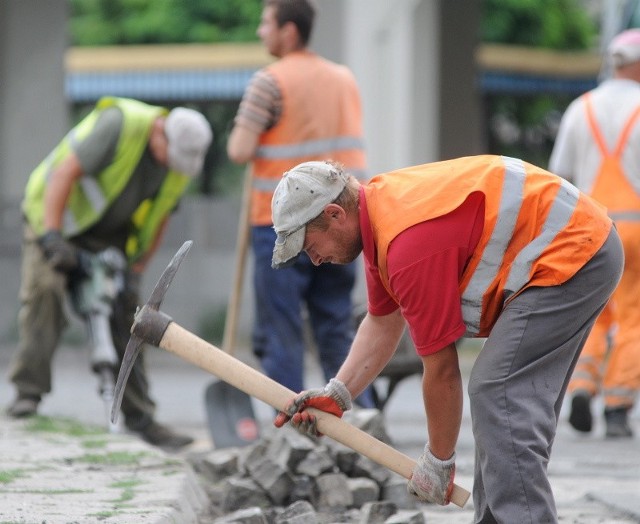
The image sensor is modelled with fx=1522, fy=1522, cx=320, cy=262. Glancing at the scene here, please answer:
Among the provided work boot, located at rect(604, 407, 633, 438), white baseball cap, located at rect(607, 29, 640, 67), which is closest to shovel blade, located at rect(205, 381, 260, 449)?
work boot, located at rect(604, 407, 633, 438)

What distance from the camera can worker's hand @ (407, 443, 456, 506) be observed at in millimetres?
4359

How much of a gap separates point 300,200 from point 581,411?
3727 millimetres

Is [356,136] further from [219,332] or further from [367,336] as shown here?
[219,332]

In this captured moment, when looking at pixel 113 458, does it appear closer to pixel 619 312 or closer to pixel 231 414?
pixel 231 414

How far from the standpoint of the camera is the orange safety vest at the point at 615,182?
25.4 feet

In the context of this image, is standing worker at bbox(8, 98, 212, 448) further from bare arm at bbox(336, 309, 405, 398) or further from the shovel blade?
bare arm at bbox(336, 309, 405, 398)

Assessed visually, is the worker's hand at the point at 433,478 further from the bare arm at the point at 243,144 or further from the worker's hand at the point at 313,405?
the bare arm at the point at 243,144

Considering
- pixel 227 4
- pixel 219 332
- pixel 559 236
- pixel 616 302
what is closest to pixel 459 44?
pixel 219 332

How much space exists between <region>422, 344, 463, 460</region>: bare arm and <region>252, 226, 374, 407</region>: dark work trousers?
2673 millimetres

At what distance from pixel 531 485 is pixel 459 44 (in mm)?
11839

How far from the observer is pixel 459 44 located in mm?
15625

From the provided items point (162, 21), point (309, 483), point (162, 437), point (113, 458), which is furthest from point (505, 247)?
point (162, 21)

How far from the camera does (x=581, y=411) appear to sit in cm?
755

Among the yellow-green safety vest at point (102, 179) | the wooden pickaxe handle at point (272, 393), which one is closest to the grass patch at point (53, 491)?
the wooden pickaxe handle at point (272, 393)
